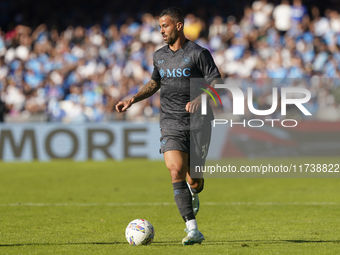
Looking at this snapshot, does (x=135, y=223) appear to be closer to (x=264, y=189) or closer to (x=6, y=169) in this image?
(x=264, y=189)

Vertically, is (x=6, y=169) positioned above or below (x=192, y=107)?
below

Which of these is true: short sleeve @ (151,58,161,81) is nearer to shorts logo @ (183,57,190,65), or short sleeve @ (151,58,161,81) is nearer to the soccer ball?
shorts logo @ (183,57,190,65)

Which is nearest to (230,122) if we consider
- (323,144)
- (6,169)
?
(323,144)

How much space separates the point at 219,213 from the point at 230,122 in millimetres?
8026

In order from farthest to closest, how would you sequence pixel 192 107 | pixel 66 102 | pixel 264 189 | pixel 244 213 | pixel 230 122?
1. pixel 66 102
2. pixel 230 122
3. pixel 264 189
4. pixel 244 213
5. pixel 192 107

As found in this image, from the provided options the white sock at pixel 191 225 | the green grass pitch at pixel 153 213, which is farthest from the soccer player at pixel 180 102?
the green grass pitch at pixel 153 213

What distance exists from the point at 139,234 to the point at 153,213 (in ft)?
8.42

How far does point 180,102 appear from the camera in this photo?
5906 millimetres

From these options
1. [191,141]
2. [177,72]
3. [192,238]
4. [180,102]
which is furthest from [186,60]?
[192,238]

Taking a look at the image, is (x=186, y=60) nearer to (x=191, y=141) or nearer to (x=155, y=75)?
(x=155, y=75)

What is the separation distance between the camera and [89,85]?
62.1 feet

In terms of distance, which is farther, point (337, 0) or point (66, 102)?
point (337, 0)

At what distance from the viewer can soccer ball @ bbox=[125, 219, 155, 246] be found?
18.4ft

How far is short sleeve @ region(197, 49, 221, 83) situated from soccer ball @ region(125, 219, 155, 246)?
5.31 ft
